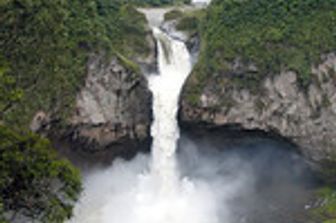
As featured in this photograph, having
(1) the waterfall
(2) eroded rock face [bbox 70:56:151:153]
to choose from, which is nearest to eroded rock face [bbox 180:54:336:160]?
(1) the waterfall

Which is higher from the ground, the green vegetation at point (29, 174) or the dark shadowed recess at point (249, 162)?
the green vegetation at point (29, 174)

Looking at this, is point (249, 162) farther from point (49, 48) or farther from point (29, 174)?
point (29, 174)

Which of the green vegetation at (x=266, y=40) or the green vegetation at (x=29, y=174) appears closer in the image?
the green vegetation at (x=29, y=174)

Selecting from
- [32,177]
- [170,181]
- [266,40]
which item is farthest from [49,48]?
[32,177]

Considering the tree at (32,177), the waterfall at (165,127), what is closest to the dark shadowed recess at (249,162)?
the waterfall at (165,127)

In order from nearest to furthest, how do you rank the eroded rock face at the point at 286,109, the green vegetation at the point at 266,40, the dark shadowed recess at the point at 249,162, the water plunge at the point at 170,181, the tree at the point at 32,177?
the tree at the point at 32,177 → the water plunge at the point at 170,181 → the eroded rock face at the point at 286,109 → the dark shadowed recess at the point at 249,162 → the green vegetation at the point at 266,40

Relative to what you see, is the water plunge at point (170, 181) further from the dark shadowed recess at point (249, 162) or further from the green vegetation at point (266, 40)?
the green vegetation at point (266, 40)

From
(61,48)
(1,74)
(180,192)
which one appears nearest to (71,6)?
(61,48)
